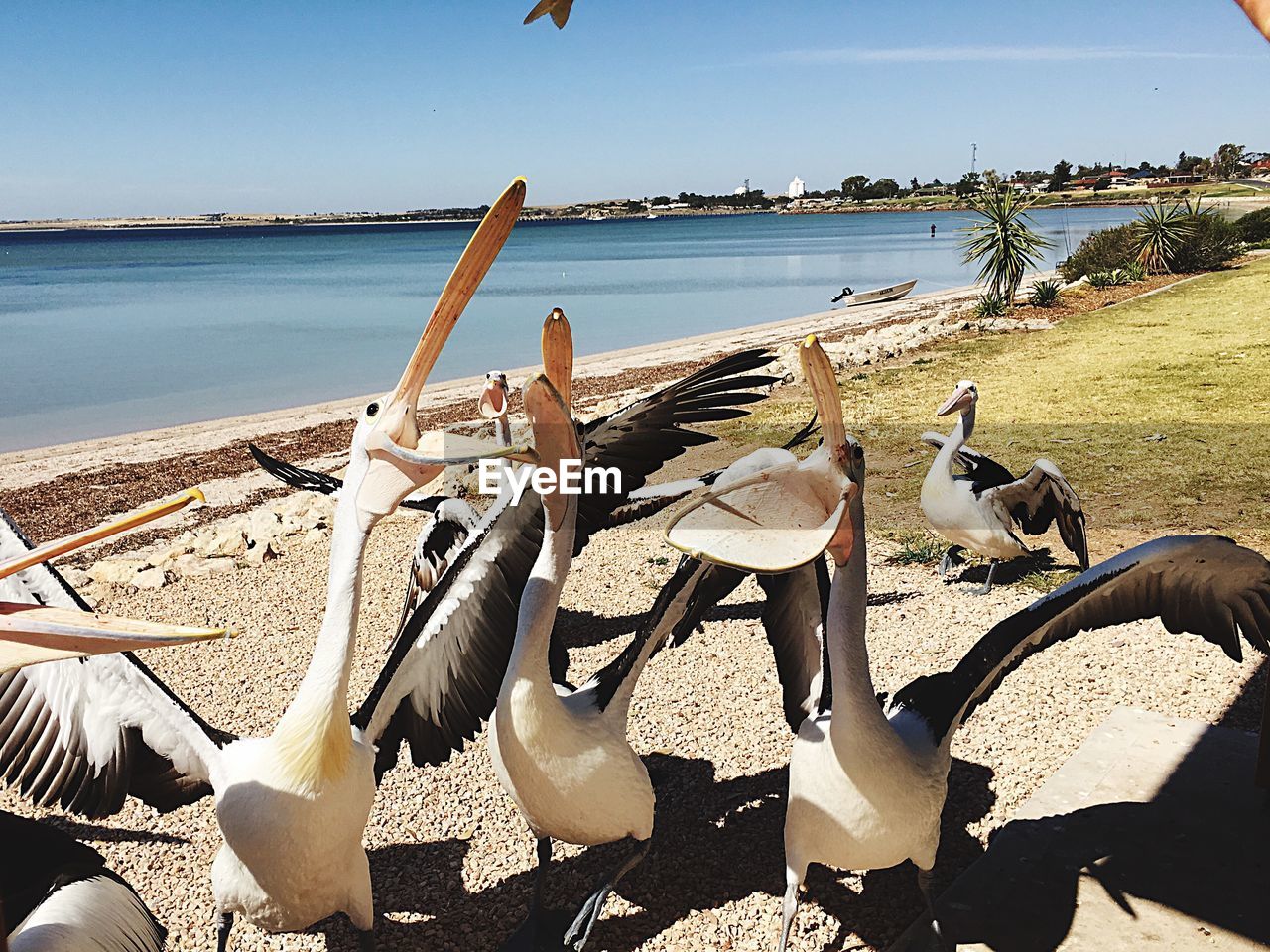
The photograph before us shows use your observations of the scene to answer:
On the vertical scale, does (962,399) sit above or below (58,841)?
above

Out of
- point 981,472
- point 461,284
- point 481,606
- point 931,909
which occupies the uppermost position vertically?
point 461,284

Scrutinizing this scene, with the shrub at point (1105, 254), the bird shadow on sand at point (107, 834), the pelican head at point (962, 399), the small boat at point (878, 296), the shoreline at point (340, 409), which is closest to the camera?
the bird shadow on sand at point (107, 834)

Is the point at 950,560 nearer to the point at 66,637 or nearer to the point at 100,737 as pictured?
the point at 100,737

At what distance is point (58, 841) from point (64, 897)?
235 mm

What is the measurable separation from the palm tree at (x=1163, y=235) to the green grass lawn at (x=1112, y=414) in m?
4.63

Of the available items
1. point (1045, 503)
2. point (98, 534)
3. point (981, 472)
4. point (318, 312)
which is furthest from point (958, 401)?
point (318, 312)

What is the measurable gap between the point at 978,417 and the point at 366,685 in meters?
7.38

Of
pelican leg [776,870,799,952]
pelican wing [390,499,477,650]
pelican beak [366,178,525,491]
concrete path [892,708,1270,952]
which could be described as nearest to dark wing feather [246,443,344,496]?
pelican wing [390,499,477,650]

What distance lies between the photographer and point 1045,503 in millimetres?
5191

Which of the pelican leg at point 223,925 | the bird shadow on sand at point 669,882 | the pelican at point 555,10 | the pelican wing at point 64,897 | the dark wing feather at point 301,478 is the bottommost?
the bird shadow on sand at point 669,882

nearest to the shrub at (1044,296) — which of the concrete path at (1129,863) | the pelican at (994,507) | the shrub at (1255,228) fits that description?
the shrub at (1255,228)

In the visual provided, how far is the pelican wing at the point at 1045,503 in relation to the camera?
4.94 m

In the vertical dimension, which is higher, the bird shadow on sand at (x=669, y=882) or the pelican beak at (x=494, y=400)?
the pelican beak at (x=494, y=400)

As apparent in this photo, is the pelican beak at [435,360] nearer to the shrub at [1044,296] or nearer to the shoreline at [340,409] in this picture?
the shoreline at [340,409]
